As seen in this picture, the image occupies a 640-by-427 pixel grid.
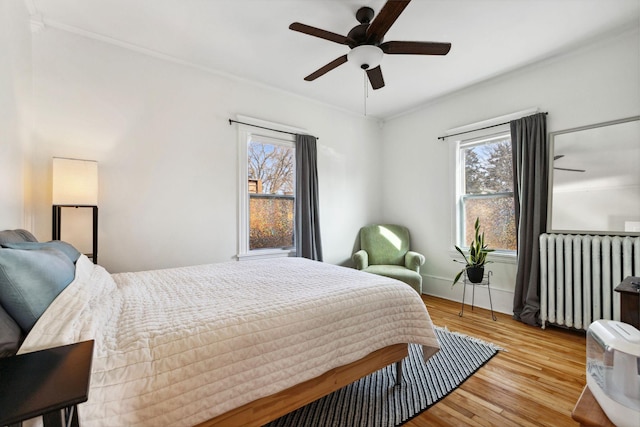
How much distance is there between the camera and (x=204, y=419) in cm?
112

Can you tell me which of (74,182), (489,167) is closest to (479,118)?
(489,167)

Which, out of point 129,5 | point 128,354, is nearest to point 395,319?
point 128,354

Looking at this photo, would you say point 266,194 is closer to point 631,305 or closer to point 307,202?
point 307,202

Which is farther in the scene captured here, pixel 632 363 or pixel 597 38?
pixel 597 38

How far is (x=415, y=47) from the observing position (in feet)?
6.90

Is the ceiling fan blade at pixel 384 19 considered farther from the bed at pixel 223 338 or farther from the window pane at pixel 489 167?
the window pane at pixel 489 167

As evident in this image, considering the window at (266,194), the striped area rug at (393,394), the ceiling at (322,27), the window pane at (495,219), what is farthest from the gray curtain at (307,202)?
the window pane at (495,219)

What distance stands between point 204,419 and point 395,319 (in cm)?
114

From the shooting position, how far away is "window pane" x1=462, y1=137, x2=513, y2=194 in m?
3.43

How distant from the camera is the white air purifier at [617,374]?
0.87 meters

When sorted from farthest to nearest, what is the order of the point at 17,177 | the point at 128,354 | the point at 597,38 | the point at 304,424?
the point at 597,38 < the point at 17,177 < the point at 304,424 < the point at 128,354

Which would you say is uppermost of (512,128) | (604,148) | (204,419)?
(512,128)

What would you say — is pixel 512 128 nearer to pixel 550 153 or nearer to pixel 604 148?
pixel 550 153

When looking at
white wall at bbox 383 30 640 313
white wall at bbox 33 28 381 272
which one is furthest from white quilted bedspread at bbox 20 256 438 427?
white wall at bbox 383 30 640 313
